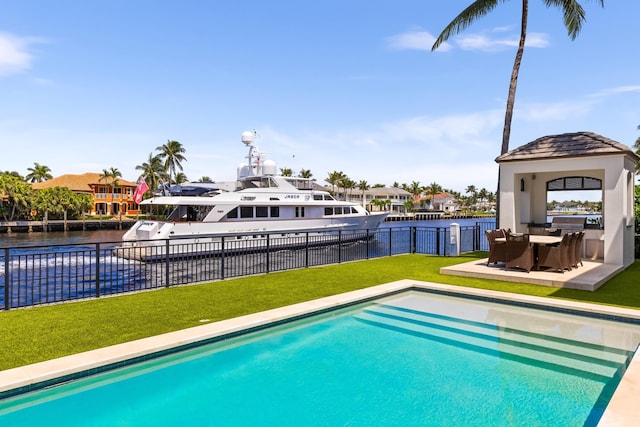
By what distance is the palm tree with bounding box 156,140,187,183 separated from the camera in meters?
57.2

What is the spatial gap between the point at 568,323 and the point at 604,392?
225cm

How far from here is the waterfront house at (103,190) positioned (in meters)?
57.6

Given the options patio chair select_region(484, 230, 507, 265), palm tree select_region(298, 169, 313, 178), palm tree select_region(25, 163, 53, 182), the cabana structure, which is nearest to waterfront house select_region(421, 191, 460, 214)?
palm tree select_region(298, 169, 313, 178)

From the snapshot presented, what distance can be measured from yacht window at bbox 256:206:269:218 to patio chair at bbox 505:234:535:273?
15.5 m

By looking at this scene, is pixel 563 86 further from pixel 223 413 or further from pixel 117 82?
pixel 117 82

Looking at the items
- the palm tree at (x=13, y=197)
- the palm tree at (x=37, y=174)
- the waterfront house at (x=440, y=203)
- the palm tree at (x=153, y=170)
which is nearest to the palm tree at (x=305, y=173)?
the palm tree at (x=153, y=170)

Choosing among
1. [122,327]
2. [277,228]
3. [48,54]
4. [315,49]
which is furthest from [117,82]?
[122,327]

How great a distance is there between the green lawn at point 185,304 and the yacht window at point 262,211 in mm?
12257

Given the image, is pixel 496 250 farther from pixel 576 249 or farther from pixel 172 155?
pixel 172 155

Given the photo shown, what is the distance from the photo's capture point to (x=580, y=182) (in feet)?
41.9

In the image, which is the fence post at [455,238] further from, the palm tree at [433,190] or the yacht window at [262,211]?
the palm tree at [433,190]

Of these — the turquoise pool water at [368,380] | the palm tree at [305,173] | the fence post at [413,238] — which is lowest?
the turquoise pool water at [368,380]

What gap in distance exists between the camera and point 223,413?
3359 mm

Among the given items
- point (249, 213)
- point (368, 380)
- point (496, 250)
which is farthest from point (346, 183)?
point (368, 380)
